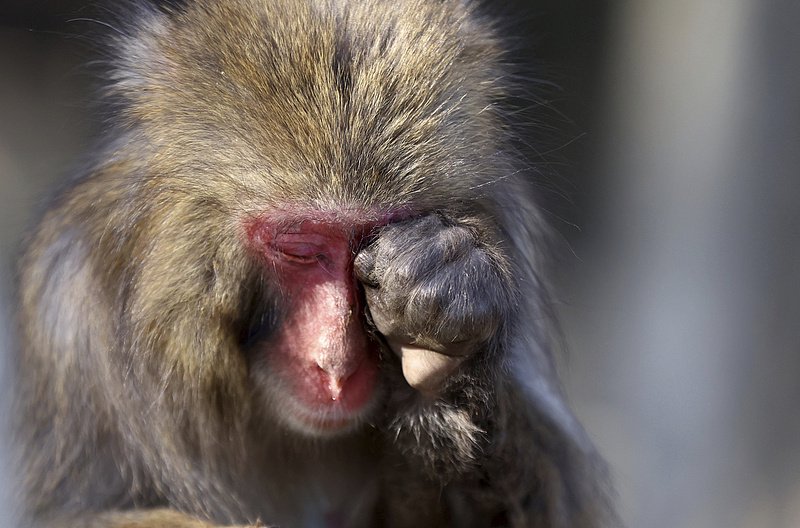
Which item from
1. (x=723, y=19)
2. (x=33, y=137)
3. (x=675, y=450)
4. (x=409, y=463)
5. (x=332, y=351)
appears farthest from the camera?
(x=675, y=450)

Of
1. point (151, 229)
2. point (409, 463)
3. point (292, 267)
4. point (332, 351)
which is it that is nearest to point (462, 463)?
point (409, 463)

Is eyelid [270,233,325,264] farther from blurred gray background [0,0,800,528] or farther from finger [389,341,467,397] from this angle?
blurred gray background [0,0,800,528]

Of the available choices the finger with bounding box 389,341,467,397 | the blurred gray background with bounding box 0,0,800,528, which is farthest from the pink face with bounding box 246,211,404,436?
the blurred gray background with bounding box 0,0,800,528

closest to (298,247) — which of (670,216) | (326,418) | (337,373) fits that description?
(337,373)

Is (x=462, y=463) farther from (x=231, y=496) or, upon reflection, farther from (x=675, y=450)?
(x=675, y=450)

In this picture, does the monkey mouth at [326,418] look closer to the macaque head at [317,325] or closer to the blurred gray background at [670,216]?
the macaque head at [317,325]

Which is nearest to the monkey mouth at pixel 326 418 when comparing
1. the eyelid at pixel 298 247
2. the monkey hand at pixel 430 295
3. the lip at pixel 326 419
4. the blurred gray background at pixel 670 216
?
the lip at pixel 326 419

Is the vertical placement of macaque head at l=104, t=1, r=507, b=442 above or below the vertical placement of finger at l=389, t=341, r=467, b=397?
above

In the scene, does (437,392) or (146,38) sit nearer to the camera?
(437,392)
